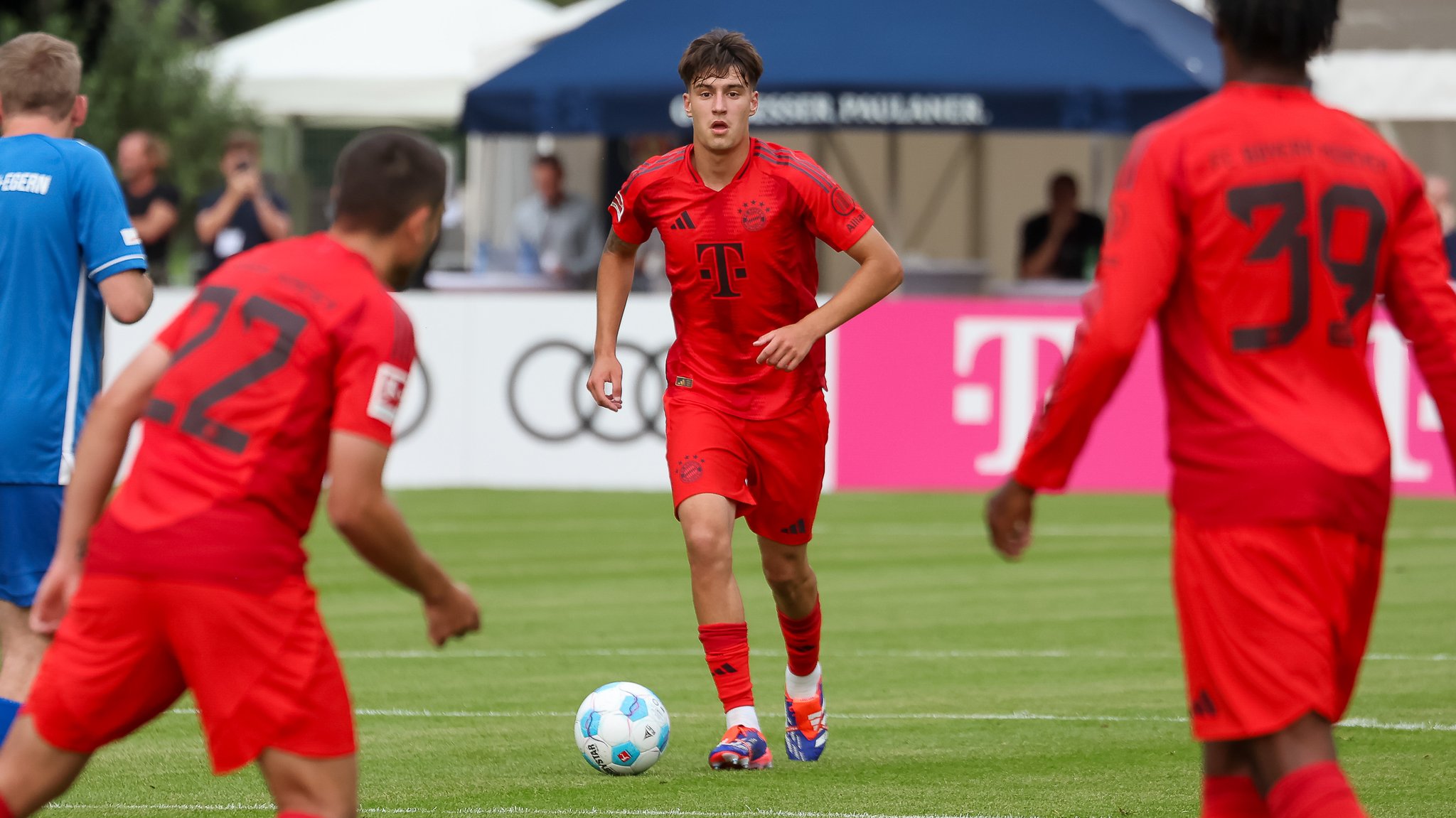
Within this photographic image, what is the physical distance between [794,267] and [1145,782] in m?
1.99

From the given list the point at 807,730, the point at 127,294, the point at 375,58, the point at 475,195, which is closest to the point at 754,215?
the point at 807,730

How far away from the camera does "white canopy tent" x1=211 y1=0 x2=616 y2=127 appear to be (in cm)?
2395

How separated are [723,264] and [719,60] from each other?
25.9 inches

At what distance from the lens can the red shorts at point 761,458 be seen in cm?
704

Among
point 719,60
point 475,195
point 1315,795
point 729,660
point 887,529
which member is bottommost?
point 887,529

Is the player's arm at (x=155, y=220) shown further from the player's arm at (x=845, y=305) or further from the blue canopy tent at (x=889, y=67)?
the player's arm at (x=845, y=305)

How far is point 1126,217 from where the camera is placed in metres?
4.18

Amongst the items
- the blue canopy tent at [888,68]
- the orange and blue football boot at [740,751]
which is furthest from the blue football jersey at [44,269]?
the blue canopy tent at [888,68]

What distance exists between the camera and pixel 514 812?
6191 millimetres

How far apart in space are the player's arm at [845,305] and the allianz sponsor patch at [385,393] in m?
2.66

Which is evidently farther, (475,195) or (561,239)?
(475,195)

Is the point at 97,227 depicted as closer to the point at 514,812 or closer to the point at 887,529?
the point at 514,812

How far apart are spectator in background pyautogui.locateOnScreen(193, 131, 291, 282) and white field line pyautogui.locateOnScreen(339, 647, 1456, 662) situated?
9.06 m

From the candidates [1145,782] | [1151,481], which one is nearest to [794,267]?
[1145,782]
